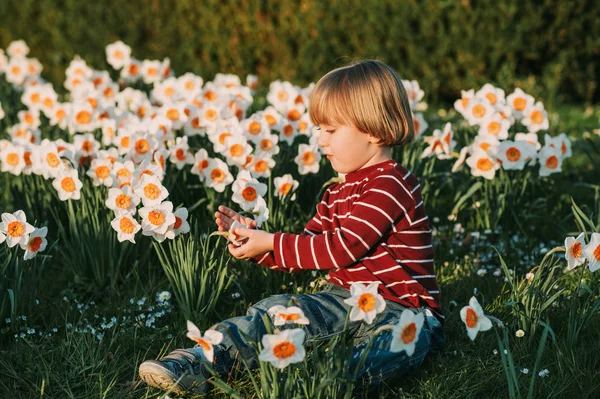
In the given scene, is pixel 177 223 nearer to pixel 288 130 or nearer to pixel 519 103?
pixel 288 130

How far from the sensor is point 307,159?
3.65 m

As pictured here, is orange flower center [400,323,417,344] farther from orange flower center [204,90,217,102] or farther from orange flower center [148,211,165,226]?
orange flower center [204,90,217,102]

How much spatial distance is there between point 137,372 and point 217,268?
24.0 inches

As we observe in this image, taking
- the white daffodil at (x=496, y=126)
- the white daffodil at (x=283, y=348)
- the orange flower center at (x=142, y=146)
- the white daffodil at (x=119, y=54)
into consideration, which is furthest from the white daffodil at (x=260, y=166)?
the white daffodil at (x=119, y=54)

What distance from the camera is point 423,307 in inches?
104

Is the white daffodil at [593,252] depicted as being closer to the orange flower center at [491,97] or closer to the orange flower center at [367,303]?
the orange flower center at [367,303]

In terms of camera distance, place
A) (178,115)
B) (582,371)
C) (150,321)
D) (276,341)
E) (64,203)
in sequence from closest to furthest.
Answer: (276,341)
(582,371)
(150,321)
(64,203)
(178,115)

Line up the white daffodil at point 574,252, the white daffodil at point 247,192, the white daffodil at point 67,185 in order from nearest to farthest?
the white daffodil at point 574,252 < the white daffodil at point 247,192 < the white daffodil at point 67,185

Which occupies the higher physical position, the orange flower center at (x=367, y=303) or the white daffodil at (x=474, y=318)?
the orange flower center at (x=367, y=303)

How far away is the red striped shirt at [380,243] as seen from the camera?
259 cm

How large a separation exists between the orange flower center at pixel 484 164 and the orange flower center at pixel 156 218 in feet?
5.39

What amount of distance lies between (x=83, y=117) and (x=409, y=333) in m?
2.82

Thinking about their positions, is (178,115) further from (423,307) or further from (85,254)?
(423,307)

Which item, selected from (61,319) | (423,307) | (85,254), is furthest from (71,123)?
(423,307)
